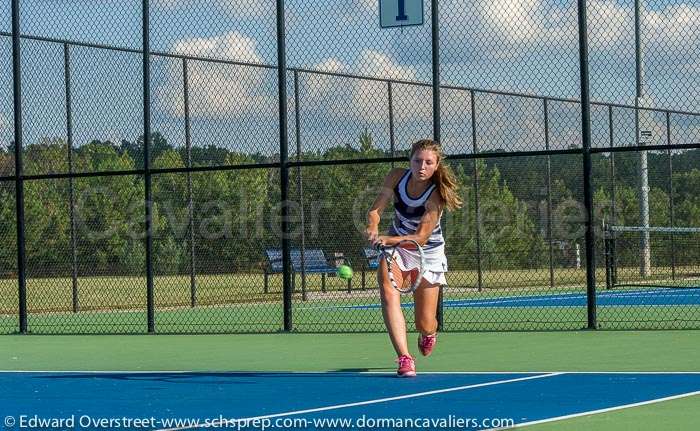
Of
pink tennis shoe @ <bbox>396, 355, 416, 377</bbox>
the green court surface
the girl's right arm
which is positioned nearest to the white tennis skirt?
the girl's right arm

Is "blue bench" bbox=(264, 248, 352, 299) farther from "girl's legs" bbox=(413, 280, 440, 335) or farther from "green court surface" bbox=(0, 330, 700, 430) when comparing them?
"girl's legs" bbox=(413, 280, 440, 335)

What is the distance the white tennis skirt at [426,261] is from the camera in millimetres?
10281

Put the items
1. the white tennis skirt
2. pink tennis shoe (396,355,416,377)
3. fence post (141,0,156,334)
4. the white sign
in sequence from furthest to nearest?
fence post (141,0,156,334) → the white sign → the white tennis skirt → pink tennis shoe (396,355,416,377)

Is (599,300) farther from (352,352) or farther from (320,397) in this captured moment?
(320,397)

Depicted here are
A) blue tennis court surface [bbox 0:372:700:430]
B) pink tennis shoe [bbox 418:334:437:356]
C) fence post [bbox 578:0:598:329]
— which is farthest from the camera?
fence post [bbox 578:0:598:329]

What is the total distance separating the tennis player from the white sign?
4855mm

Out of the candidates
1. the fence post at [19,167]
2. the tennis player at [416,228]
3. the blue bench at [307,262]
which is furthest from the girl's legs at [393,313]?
the blue bench at [307,262]

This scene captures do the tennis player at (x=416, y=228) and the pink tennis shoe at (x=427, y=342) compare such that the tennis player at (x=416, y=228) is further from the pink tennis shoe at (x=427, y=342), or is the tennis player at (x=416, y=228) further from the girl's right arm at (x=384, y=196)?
the pink tennis shoe at (x=427, y=342)

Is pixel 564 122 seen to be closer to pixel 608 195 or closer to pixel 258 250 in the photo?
pixel 258 250

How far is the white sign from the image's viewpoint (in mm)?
14984

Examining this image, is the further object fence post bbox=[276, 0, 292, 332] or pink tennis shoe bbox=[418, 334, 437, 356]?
fence post bbox=[276, 0, 292, 332]

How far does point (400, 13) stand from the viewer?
15102 millimetres

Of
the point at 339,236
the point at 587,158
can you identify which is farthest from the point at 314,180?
the point at 587,158

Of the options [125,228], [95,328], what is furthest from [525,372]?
[125,228]
